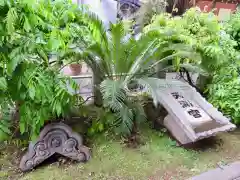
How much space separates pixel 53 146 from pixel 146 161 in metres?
0.97

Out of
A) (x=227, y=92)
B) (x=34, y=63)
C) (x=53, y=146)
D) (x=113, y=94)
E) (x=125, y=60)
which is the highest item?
(x=34, y=63)

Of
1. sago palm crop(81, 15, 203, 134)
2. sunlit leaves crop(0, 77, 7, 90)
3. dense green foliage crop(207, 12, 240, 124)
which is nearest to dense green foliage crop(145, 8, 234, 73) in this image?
dense green foliage crop(207, 12, 240, 124)

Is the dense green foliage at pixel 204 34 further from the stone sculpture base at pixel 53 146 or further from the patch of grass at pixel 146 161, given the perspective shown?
the stone sculpture base at pixel 53 146

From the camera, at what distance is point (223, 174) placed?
2549 millimetres

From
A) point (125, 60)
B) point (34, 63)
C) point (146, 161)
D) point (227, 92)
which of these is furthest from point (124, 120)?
point (227, 92)

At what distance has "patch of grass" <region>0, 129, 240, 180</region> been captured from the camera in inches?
97.2

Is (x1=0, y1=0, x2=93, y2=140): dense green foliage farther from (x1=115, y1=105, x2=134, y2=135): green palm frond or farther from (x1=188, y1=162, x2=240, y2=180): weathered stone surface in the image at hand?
(x1=188, y1=162, x2=240, y2=180): weathered stone surface

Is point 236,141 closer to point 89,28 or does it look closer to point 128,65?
point 128,65

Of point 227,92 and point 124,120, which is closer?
point 124,120

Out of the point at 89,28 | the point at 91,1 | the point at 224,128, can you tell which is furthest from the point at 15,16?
the point at 91,1

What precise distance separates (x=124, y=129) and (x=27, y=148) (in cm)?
103

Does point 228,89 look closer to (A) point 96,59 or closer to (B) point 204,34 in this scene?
(B) point 204,34

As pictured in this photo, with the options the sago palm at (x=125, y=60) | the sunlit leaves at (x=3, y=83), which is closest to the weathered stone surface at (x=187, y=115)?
the sago palm at (x=125, y=60)

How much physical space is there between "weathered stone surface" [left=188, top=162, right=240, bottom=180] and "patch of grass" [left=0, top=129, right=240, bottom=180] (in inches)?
2.9
